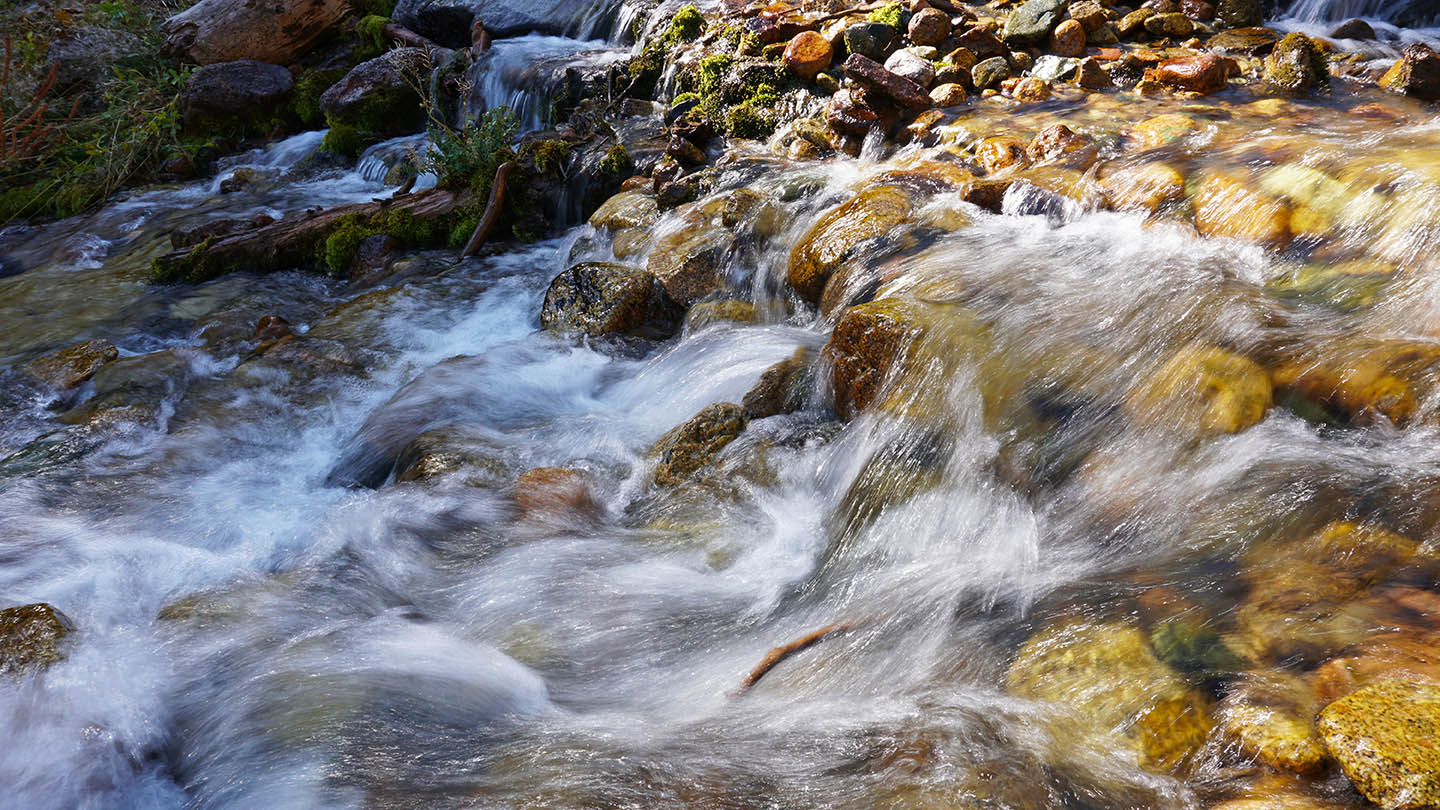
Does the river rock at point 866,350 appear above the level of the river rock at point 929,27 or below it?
below

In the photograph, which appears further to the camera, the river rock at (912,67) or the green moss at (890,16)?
the green moss at (890,16)

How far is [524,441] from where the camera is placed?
15.3 ft

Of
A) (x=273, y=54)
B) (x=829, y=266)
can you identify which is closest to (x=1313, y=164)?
(x=829, y=266)

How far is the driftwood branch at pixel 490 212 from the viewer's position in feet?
24.3

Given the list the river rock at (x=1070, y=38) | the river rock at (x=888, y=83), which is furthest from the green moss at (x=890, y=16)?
the river rock at (x=1070, y=38)

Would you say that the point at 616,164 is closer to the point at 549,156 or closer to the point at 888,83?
the point at 549,156

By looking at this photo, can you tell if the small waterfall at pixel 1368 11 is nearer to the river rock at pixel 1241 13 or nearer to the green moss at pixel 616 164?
the river rock at pixel 1241 13

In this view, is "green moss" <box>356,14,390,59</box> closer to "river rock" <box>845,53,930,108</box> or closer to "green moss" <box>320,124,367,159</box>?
"green moss" <box>320,124,367,159</box>

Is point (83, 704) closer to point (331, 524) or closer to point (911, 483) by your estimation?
point (331, 524)

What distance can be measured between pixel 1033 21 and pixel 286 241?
7037 millimetres

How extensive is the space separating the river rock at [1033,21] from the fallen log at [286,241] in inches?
205

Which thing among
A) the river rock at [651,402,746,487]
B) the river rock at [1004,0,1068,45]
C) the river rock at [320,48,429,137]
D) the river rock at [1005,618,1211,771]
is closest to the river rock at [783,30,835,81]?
the river rock at [1004,0,1068,45]

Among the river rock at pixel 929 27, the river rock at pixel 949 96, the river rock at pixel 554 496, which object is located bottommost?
the river rock at pixel 554 496

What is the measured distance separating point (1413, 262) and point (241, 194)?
10996 mm
